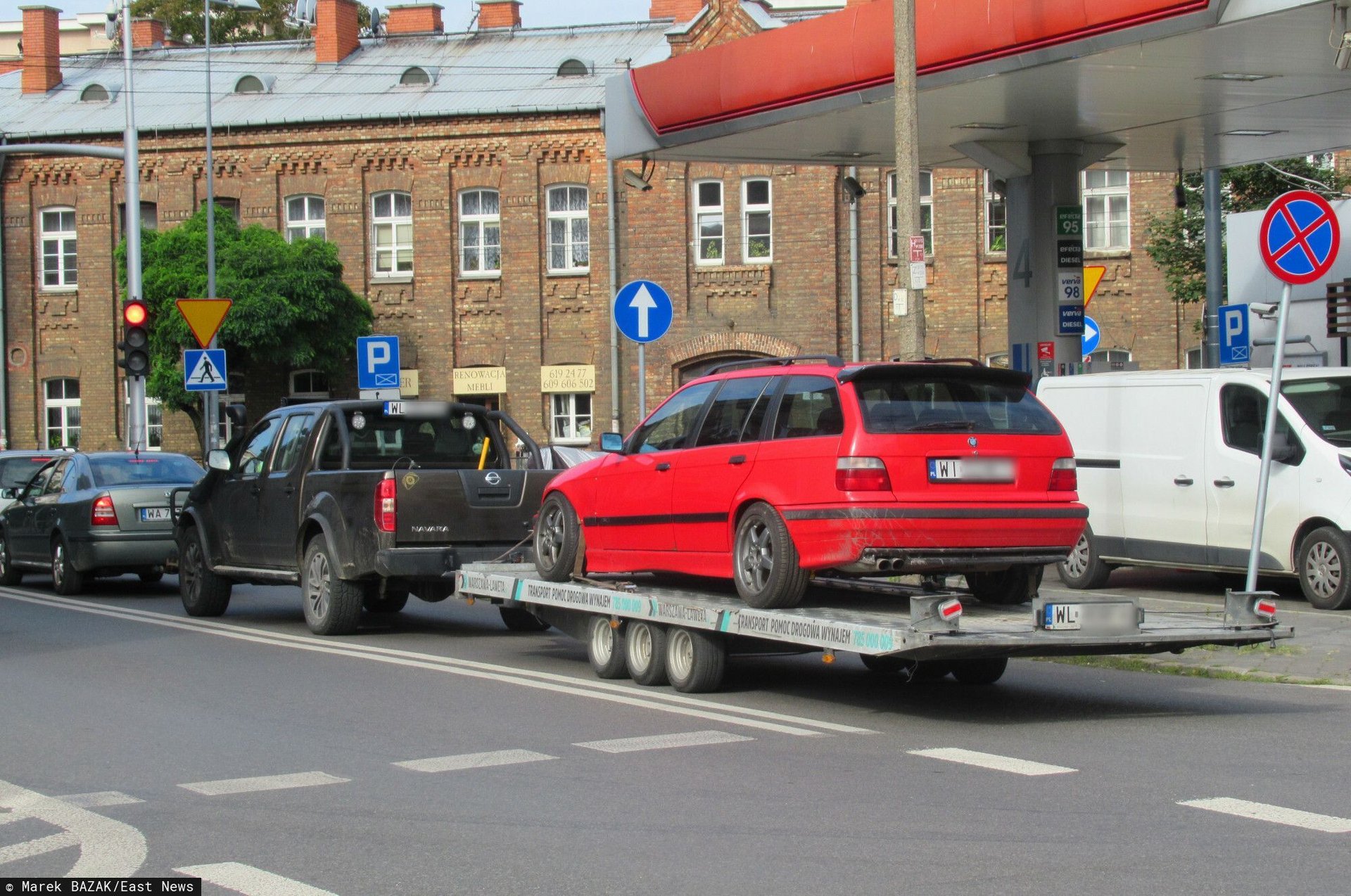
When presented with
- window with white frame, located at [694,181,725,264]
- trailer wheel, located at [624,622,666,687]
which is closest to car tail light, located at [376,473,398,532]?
trailer wheel, located at [624,622,666,687]

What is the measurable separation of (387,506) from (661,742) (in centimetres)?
Answer: 522

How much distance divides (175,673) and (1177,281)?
2207cm

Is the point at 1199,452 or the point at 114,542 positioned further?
the point at 114,542

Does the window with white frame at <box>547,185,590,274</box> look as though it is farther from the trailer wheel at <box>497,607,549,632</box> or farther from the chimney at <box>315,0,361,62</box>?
the trailer wheel at <box>497,607,549,632</box>

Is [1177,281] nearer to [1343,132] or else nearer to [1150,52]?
[1343,132]

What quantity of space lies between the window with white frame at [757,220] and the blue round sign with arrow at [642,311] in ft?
67.1

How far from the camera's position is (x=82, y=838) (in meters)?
6.86

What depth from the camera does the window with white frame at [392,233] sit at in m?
42.1

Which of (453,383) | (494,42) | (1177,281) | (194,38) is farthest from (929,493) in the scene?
(194,38)

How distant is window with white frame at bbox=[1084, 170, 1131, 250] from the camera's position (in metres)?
37.1

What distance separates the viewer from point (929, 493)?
955 centimetres

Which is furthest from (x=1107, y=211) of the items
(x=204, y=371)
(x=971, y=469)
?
(x=971, y=469)

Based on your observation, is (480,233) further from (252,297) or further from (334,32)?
(334,32)

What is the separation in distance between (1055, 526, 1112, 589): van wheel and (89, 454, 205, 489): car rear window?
9953 millimetres
